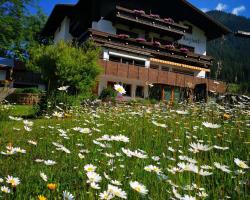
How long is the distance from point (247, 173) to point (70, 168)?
1.55 m

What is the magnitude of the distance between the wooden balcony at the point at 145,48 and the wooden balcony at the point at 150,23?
4.51 ft

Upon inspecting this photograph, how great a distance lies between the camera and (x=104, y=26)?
2759 centimetres

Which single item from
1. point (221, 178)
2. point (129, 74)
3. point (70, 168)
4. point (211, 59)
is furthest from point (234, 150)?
point (211, 59)

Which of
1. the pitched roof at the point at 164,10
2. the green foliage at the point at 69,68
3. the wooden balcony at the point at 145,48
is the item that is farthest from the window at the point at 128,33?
the green foliage at the point at 69,68

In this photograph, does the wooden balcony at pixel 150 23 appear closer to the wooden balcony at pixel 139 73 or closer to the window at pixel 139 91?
the wooden balcony at pixel 139 73

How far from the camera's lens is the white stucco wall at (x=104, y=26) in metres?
27.2

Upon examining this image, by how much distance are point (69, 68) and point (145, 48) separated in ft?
53.5

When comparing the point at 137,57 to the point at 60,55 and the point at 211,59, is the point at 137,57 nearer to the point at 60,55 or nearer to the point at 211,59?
the point at 211,59

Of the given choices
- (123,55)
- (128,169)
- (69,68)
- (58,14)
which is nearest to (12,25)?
(58,14)

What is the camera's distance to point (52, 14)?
33.4 m

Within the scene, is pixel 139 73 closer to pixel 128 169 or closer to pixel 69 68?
pixel 69 68

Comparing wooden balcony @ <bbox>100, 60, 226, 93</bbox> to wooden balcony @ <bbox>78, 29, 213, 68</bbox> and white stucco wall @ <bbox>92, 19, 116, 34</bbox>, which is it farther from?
white stucco wall @ <bbox>92, 19, 116, 34</bbox>

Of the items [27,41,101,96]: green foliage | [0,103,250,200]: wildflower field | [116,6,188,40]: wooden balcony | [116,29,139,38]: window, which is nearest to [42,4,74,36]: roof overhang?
[116,29,139,38]: window

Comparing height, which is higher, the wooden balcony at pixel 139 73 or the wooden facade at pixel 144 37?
the wooden facade at pixel 144 37
